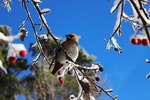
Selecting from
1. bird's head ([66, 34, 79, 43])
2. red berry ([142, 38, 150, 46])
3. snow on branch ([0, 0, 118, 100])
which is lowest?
red berry ([142, 38, 150, 46])

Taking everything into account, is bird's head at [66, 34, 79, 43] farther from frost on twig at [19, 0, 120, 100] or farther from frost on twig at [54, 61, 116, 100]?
frost on twig at [54, 61, 116, 100]

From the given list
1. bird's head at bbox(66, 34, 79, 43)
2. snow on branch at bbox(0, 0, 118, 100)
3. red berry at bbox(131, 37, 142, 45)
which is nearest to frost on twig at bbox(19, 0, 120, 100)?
snow on branch at bbox(0, 0, 118, 100)

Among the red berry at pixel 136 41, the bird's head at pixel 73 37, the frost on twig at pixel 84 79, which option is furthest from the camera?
the bird's head at pixel 73 37

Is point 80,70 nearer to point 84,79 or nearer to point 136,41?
point 84,79

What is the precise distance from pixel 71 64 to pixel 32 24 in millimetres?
694

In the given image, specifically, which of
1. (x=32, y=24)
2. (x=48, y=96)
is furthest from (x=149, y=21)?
(x=48, y=96)

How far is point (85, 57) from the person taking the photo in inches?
701

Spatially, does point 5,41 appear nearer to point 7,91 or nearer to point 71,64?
point 71,64

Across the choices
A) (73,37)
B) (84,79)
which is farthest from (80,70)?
(73,37)

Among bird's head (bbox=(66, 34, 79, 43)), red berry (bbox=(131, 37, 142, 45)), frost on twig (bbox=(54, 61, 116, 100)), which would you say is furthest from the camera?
bird's head (bbox=(66, 34, 79, 43))

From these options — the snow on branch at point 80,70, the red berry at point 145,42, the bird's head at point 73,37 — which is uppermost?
the bird's head at point 73,37

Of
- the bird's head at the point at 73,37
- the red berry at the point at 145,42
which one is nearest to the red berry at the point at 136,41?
the red berry at the point at 145,42

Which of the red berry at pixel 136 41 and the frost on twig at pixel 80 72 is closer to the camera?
the red berry at pixel 136 41

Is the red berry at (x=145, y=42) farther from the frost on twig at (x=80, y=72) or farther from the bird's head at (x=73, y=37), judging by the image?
the bird's head at (x=73, y=37)
